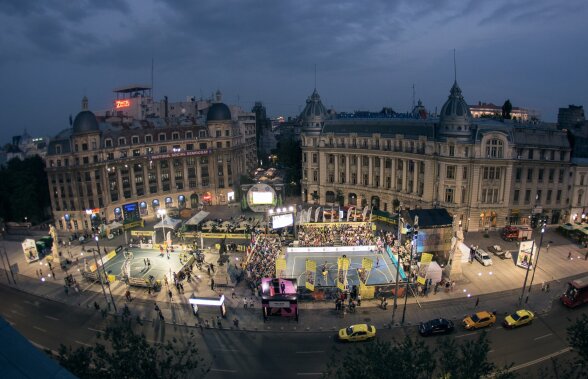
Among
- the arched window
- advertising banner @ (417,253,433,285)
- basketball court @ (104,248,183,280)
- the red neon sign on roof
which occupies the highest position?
the red neon sign on roof

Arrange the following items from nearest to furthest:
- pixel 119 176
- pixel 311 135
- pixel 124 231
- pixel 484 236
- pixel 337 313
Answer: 1. pixel 337 313
2. pixel 484 236
3. pixel 124 231
4. pixel 119 176
5. pixel 311 135

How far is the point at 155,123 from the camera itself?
9569cm

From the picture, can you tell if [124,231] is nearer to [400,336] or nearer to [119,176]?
[119,176]

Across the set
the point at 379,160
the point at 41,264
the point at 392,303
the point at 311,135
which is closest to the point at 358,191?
the point at 379,160

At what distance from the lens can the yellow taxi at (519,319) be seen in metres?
42.2

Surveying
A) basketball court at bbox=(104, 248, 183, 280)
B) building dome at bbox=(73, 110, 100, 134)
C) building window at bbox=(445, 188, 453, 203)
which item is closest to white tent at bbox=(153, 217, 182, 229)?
basketball court at bbox=(104, 248, 183, 280)

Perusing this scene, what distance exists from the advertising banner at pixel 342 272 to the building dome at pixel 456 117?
1366 inches

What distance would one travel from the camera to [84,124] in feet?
265

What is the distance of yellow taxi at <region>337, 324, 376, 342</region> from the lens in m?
40.4

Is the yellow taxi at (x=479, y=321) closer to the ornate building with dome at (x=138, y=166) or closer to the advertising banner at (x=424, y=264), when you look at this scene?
the advertising banner at (x=424, y=264)

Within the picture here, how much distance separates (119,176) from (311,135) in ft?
138

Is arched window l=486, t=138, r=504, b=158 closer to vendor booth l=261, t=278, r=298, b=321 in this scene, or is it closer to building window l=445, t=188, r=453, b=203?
building window l=445, t=188, r=453, b=203

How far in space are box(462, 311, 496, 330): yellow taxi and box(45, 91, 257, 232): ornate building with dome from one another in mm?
62957

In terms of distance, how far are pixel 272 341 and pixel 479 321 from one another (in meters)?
21.2
